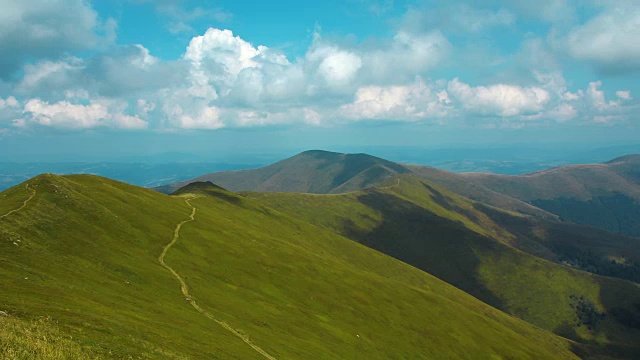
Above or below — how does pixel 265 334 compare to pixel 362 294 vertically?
above

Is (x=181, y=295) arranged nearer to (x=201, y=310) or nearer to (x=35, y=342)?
(x=201, y=310)

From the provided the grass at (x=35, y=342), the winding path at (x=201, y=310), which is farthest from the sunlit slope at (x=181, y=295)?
the winding path at (x=201, y=310)

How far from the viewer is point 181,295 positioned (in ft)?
217

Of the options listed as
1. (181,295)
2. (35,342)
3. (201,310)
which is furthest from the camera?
(181,295)

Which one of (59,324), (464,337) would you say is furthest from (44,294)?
(464,337)

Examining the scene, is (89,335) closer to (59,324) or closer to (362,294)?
(59,324)

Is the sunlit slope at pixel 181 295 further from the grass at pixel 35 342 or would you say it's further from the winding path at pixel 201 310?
the winding path at pixel 201 310

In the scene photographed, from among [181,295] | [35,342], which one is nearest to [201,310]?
[181,295]

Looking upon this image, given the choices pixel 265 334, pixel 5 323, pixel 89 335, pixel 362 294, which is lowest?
pixel 362 294

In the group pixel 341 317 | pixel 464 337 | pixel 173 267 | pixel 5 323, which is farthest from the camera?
pixel 464 337

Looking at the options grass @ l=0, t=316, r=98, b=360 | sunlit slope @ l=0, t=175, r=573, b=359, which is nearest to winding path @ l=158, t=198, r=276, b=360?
sunlit slope @ l=0, t=175, r=573, b=359

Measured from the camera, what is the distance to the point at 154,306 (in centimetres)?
5562

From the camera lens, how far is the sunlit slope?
42.0m

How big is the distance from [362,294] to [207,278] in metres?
49.7
